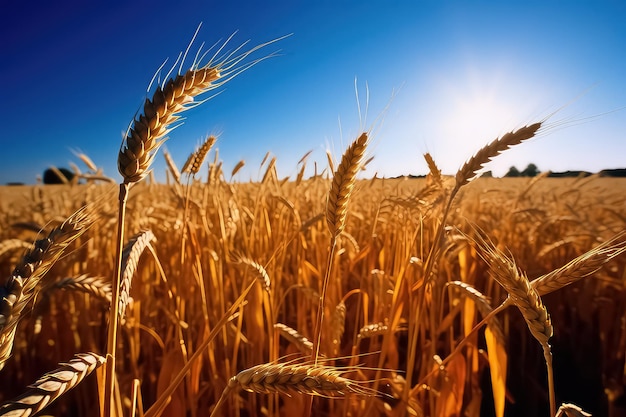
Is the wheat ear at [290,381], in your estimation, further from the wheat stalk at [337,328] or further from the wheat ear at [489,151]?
the wheat stalk at [337,328]

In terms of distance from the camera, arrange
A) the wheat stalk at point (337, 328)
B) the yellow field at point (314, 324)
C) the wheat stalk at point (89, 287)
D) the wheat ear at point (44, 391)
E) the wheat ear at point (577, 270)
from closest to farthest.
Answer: the wheat ear at point (44, 391) → the wheat ear at point (577, 270) → the wheat stalk at point (89, 287) → the yellow field at point (314, 324) → the wheat stalk at point (337, 328)

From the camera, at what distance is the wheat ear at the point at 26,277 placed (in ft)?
1.57

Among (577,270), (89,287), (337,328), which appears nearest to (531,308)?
Result: (577,270)

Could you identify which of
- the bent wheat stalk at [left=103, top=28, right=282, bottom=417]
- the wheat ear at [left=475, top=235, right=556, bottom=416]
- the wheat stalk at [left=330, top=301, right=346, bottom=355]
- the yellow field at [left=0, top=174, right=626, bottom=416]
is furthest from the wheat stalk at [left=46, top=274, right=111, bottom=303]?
the wheat ear at [left=475, top=235, right=556, bottom=416]

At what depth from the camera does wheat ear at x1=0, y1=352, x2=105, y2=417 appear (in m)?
0.44

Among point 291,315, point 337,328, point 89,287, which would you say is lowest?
point 291,315

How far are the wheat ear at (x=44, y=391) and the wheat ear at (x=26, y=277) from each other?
64mm

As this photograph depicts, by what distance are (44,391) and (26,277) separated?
148 mm

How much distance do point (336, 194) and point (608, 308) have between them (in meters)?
2.11

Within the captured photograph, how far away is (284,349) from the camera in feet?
6.19

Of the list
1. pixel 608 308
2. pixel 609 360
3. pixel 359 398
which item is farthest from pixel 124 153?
pixel 608 308

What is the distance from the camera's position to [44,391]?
1.49 ft

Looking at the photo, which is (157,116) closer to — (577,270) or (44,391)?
(44,391)

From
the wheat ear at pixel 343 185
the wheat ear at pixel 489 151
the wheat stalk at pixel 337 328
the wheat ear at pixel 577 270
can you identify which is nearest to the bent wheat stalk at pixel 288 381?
the wheat ear at pixel 343 185
